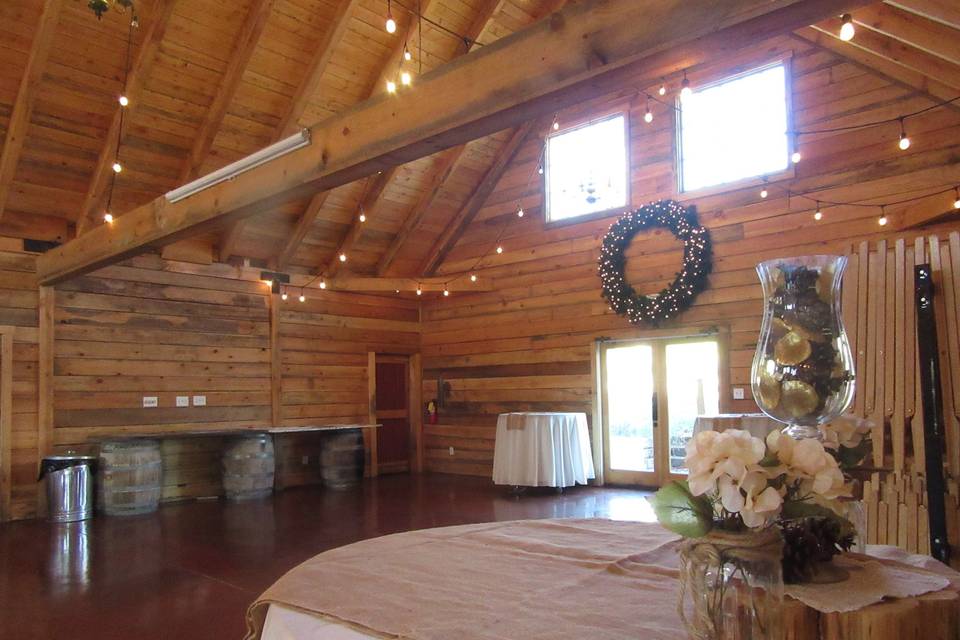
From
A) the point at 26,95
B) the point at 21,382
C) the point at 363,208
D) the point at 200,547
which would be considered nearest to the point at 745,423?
the point at 200,547

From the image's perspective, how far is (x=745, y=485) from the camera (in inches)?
39.3

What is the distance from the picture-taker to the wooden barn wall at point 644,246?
258 inches

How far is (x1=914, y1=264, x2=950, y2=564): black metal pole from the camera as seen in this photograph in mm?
3594

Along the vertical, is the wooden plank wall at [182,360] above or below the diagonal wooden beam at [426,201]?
below

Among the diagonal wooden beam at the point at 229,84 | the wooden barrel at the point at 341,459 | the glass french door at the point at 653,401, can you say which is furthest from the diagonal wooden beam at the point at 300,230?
the glass french door at the point at 653,401

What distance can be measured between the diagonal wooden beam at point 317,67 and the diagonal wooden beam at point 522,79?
2.75 meters

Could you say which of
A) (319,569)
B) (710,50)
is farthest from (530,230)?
(319,569)

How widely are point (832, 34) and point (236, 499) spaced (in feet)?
25.2

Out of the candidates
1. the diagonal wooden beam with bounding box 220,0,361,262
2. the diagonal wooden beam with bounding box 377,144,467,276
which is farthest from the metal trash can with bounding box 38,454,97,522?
the diagonal wooden beam with bounding box 377,144,467,276

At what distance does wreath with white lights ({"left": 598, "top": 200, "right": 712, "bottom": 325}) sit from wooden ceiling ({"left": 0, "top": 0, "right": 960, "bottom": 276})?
2.18 metres

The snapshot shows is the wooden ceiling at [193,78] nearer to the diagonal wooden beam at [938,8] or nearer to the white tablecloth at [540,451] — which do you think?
the diagonal wooden beam at [938,8]

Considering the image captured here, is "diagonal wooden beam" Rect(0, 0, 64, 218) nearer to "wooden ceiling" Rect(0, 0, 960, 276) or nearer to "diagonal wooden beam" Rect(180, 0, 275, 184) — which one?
"wooden ceiling" Rect(0, 0, 960, 276)

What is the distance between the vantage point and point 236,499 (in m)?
7.96

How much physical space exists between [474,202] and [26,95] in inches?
214
